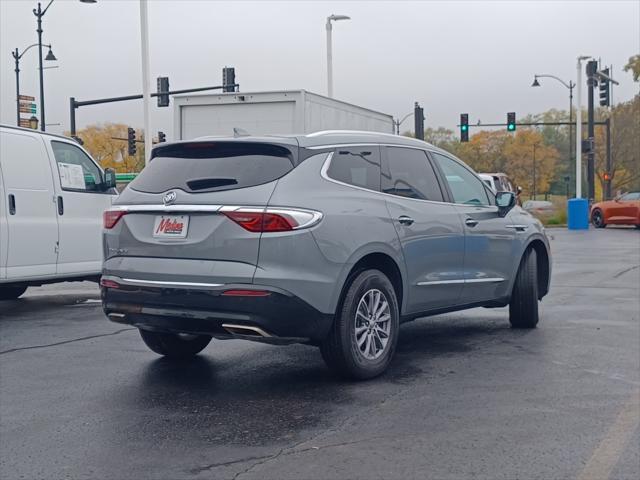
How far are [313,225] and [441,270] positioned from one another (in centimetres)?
171

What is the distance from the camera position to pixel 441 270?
282 inches

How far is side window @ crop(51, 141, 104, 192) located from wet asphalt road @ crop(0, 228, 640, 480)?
2191 mm

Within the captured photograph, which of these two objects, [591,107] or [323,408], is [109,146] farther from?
[323,408]

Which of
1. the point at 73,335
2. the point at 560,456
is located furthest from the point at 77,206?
the point at 560,456

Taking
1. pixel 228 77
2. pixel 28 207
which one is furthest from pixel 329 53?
pixel 28 207

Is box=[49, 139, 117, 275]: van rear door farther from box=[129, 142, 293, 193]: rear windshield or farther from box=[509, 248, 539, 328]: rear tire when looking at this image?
box=[509, 248, 539, 328]: rear tire

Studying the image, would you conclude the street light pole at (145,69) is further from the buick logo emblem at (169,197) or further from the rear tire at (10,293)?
the buick logo emblem at (169,197)

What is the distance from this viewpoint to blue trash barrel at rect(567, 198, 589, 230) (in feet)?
108

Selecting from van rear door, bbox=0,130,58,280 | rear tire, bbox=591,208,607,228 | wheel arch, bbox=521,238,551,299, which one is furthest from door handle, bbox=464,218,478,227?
rear tire, bbox=591,208,607,228

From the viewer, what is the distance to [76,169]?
10.6m

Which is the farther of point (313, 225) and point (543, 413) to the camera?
point (313, 225)

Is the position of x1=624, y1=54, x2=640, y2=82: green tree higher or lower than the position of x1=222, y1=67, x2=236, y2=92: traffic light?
higher

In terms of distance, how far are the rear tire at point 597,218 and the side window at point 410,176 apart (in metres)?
28.3

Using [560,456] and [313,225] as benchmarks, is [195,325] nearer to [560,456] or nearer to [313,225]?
[313,225]
